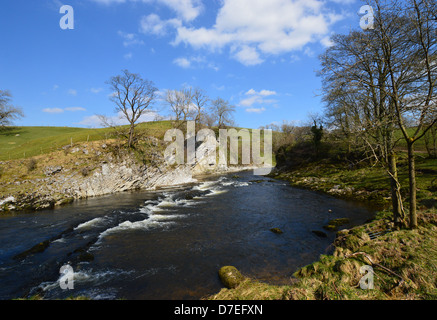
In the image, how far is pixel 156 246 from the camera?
11.1m

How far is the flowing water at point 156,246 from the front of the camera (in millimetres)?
7707

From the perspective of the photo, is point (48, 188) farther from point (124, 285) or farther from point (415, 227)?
point (415, 227)

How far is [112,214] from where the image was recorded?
16.8m

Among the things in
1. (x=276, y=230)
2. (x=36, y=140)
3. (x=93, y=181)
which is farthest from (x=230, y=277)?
(x=36, y=140)

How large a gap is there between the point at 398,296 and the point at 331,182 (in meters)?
25.0

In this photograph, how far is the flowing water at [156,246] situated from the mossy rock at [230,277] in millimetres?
345

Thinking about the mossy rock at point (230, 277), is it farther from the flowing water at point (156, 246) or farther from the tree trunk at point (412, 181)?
the tree trunk at point (412, 181)

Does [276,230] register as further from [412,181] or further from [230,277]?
[412,181]

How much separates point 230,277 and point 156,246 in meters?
5.32

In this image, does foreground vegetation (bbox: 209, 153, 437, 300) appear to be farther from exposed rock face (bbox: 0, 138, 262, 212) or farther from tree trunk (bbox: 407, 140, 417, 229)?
exposed rock face (bbox: 0, 138, 262, 212)

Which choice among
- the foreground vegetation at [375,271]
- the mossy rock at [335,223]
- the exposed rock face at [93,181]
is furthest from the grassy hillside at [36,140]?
the foreground vegetation at [375,271]

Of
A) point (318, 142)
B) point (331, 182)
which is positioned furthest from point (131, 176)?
point (318, 142)

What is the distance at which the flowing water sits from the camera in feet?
25.3

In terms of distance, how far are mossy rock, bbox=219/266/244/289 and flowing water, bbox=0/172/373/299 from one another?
0.35 meters
